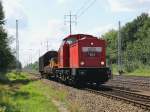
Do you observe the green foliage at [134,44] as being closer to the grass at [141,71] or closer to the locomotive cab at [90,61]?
the grass at [141,71]

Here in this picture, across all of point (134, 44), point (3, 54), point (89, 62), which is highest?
point (134, 44)

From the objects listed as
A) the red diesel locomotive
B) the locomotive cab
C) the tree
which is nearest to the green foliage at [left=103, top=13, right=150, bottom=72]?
the tree

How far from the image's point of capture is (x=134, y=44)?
102625 millimetres

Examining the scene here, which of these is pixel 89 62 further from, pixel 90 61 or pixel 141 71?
pixel 141 71

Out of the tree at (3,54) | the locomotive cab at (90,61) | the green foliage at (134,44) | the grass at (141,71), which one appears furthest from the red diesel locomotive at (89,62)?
the green foliage at (134,44)

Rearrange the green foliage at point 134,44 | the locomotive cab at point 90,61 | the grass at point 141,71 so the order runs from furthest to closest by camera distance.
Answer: the green foliage at point 134,44 < the grass at point 141,71 < the locomotive cab at point 90,61

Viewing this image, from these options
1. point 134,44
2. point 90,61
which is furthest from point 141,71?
point 134,44

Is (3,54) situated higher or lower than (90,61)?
higher

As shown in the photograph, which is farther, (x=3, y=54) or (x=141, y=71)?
(x=141, y=71)

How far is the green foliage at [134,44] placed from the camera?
234 ft

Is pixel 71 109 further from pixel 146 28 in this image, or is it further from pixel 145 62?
pixel 146 28

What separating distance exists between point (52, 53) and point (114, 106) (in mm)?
38535

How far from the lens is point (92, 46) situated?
3262 cm

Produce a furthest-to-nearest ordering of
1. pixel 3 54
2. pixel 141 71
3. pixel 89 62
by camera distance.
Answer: pixel 141 71 < pixel 3 54 < pixel 89 62
